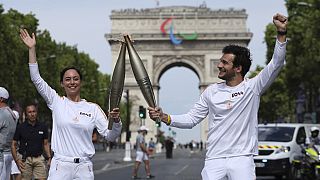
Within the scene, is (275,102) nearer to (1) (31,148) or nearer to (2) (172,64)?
(2) (172,64)

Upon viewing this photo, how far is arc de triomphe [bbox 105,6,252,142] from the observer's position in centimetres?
11106

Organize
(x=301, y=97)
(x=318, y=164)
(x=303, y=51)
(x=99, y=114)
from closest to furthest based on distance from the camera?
1. (x=99, y=114)
2. (x=318, y=164)
3. (x=303, y=51)
4. (x=301, y=97)

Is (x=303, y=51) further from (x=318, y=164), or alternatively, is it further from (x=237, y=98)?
(x=237, y=98)

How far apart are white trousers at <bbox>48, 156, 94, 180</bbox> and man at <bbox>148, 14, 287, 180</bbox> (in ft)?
3.21

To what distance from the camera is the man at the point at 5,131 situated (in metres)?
11.8

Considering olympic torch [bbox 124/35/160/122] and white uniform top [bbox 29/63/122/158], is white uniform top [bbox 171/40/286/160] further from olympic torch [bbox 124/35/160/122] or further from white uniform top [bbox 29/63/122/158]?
white uniform top [bbox 29/63/122/158]

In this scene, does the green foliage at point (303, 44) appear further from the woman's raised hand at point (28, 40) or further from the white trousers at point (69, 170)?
the white trousers at point (69, 170)

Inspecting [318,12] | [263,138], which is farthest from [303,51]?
[263,138]

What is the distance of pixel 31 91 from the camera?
194 feet

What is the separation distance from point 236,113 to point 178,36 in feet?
350

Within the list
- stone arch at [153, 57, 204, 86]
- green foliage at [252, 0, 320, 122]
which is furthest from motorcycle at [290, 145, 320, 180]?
stone arch at [153, 57, 204, 86]

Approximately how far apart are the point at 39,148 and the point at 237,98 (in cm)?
536

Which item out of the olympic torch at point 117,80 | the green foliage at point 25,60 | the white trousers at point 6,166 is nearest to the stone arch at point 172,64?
the green foliage at point 25,60

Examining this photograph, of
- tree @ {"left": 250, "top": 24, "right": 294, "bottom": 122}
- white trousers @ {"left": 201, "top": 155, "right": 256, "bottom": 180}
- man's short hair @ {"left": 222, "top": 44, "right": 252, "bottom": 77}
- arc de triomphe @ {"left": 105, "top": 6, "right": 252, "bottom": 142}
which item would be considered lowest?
white trousers @ {"left": 201, "top": 155, "right": 256, "bottom": 180}
